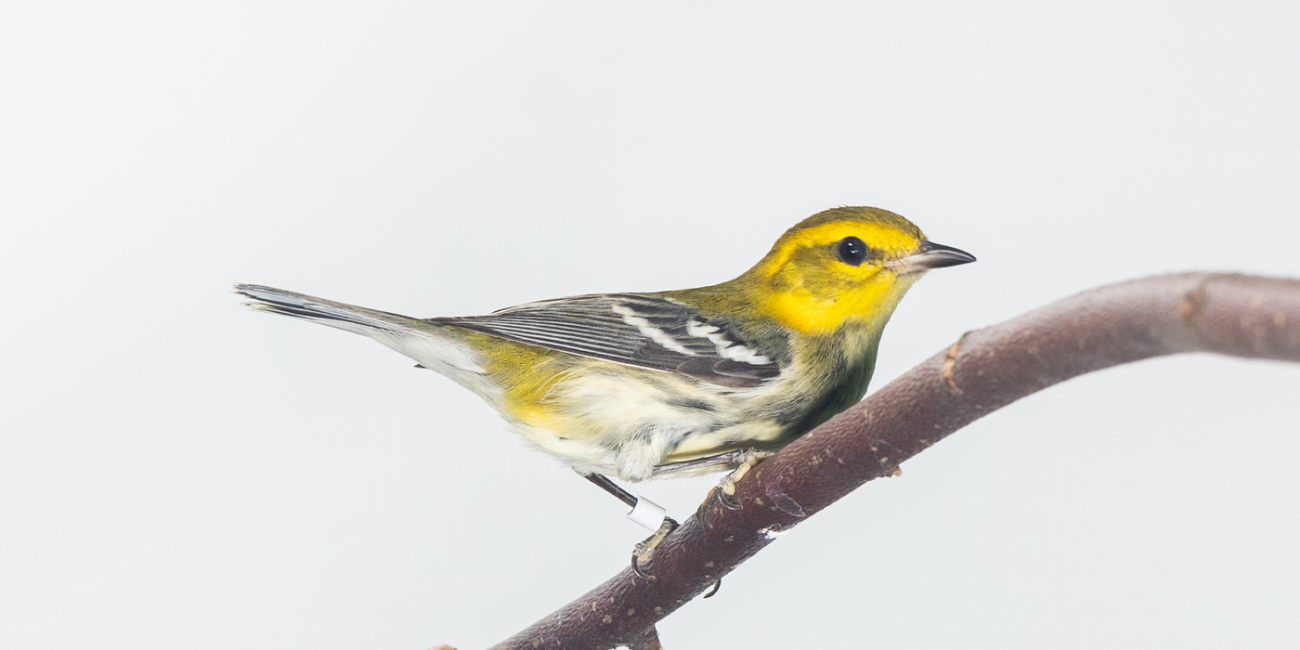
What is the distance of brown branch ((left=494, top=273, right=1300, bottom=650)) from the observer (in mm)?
947

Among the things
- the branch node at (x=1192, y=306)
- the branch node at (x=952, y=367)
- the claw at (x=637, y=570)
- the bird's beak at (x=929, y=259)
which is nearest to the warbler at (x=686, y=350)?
the bird's beak at (x=929, y=259)

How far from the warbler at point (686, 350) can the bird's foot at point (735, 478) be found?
5 cm

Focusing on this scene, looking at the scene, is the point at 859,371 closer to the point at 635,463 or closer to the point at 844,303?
the point at 844,303

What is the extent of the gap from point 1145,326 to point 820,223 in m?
0.89

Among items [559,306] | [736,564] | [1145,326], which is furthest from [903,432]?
[559,306]

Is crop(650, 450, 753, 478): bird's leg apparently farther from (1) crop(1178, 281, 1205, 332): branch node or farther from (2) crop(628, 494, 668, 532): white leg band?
(1) crop(1178, 281, 1205, 332): branch node

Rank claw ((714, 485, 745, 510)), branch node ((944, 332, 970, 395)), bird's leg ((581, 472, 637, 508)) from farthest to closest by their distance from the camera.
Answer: bird's leg ((581, 472, 637, 508)), claw ((714, 485, 745, 510)), branch node ((944, 332, 970, 395))

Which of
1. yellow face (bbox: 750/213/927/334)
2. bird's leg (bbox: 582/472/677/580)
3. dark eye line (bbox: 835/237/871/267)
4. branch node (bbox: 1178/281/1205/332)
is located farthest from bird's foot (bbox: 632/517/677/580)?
branch node (bbox: 1178/281/1205/332)

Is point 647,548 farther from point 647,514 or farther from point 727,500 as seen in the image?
point 727,500

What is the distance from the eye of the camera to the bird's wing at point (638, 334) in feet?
5.88

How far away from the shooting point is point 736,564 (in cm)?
162

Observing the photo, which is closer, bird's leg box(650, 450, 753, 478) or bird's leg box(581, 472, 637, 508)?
bird's leg box(650, 450, 753, 478)

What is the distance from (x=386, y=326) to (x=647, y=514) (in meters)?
0.58

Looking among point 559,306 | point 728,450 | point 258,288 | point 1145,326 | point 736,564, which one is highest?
point 258,288
